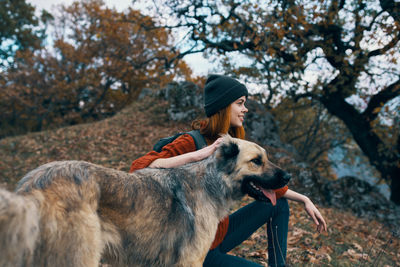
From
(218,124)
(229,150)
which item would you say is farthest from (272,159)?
(229,150)

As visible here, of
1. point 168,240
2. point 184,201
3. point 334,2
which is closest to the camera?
point 168,240

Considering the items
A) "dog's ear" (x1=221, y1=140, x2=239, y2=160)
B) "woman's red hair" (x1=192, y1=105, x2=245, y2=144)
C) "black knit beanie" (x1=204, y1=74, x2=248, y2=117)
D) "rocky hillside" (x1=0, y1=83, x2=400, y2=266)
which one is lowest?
"rocky hillside" (x1=0, y1=83, x2=400, y2=266)

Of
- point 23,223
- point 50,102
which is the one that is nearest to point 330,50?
point 23,223

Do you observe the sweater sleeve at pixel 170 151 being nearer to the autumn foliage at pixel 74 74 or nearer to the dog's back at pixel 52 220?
the dog's back at pixel 52 220

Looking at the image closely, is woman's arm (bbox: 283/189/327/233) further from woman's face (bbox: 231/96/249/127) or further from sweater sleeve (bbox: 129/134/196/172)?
sweater sleeve (bbox: 129/134/196/172)

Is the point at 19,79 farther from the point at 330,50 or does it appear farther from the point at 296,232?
the point at 296,232

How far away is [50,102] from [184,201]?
27.0 meters

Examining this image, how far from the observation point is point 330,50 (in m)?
Answer: 10.5

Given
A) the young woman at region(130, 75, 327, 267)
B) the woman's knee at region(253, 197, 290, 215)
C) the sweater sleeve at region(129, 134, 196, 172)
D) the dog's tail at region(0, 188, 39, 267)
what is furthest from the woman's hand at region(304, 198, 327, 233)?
the dog's tail at region(0, 188, 39, 267)

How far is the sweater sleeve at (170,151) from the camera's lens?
2801mm

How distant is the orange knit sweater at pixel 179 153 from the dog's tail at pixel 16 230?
1173 millimetres

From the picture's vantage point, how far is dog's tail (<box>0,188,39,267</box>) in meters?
1.61

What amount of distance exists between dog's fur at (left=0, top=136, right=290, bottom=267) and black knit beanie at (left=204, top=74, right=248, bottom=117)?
0.62 m

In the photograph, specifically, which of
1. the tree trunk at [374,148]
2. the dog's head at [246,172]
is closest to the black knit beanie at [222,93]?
the dog's head at [246,172]
